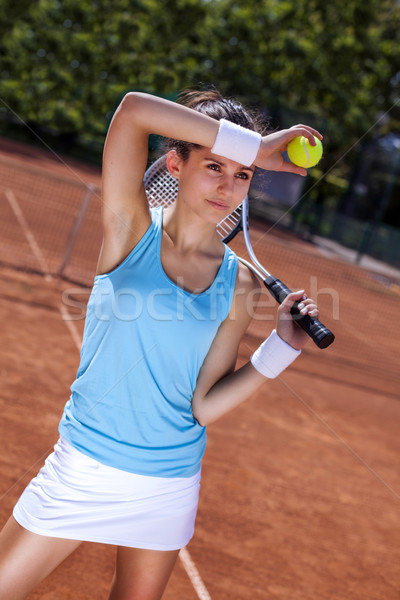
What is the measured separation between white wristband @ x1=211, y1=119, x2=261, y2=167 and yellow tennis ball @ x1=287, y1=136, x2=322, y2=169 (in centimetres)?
25

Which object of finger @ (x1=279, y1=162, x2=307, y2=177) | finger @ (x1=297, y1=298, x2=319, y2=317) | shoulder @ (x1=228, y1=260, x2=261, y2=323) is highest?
finger @ (x1=279, y1=162, x2=307, y2=177)

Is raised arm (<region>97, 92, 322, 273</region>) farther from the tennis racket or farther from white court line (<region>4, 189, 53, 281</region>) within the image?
white court line (<region>4, 189, 53, 281</region>)

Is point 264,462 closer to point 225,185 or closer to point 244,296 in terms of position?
point 244,296

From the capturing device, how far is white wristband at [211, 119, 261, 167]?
5.91 feet

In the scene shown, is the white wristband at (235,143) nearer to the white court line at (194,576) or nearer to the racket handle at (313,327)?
the racket handle at (313,327)

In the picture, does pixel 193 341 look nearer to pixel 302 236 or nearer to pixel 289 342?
pixel 289 342

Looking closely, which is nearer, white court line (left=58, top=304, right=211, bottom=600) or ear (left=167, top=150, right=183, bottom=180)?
ear (left=167, top=150, right=183, bottom=180)

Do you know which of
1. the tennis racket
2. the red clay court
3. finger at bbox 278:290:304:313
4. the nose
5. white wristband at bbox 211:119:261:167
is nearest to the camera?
white wristband at bbox 211:119:261:167

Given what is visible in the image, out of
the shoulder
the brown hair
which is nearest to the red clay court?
the shoulder

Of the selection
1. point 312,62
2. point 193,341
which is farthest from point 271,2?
point 193,341

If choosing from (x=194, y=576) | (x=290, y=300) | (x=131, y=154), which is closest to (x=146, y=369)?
(x=290, y=300)

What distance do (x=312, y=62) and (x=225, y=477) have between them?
26262mm

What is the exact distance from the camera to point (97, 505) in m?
1.89

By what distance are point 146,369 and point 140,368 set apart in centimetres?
2
